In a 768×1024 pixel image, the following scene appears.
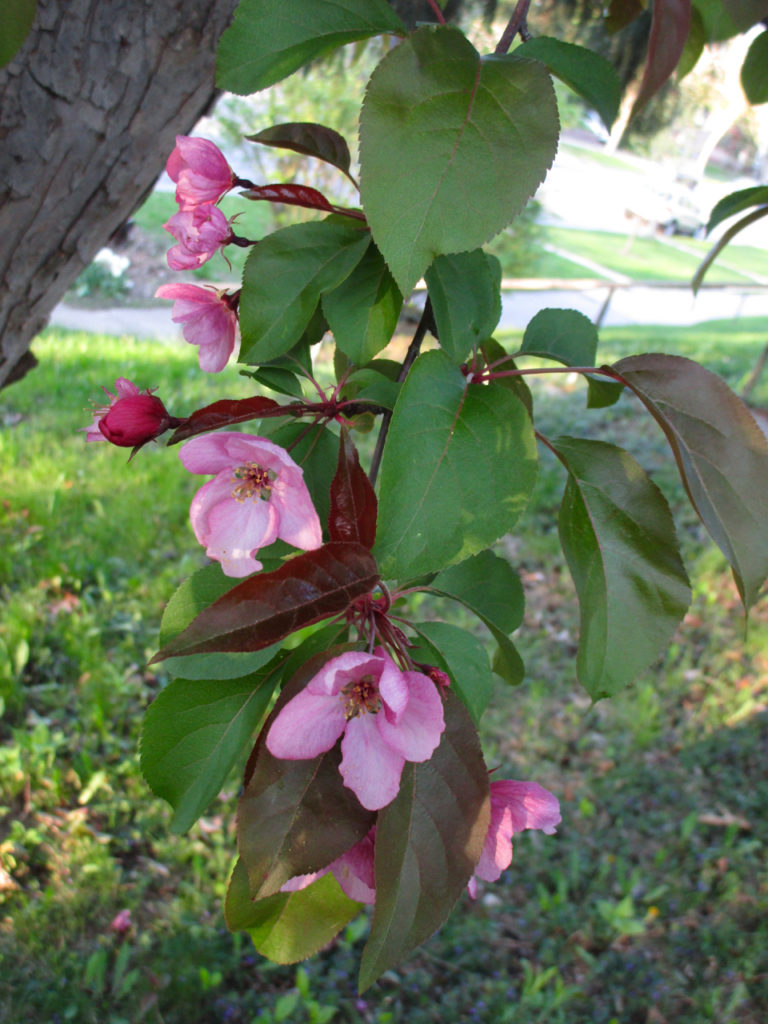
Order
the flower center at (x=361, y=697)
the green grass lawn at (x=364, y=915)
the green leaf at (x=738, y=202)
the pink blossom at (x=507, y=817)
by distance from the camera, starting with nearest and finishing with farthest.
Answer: the flower center at (x=361, y=697) < the pink blossom at (x=507, y=817) < the green leaf at (x=738, y=202) < the green grass lawn at (x=364, y=915)

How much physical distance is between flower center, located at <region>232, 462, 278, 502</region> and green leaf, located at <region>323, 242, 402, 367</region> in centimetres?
13

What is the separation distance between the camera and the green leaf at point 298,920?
0.64 metres

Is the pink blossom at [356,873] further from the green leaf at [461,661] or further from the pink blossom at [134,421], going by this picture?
the pink blossom at [134,421]

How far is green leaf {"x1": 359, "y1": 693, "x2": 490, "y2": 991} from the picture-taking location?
0.53 metres

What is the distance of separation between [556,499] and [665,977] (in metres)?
2.21

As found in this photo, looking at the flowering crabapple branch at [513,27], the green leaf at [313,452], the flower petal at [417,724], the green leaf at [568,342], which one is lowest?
the flower petal at [417,724]

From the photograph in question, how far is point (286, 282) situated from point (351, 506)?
21cm

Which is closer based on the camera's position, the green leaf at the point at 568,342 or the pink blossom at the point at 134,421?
the pink blossom at the point at 134,421

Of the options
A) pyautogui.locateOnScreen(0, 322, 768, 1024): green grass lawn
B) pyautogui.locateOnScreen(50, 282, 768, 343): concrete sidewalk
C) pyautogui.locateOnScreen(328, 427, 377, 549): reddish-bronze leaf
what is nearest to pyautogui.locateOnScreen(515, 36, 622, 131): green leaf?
pyautogui.locateOnScreen(328, 427, 377, 549): reddish-bronze leaf

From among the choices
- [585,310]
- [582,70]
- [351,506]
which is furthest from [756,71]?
[585,310]

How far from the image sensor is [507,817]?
2.27 ft

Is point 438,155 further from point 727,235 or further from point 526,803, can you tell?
point 727,235

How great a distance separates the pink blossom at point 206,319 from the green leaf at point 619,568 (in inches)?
12.4

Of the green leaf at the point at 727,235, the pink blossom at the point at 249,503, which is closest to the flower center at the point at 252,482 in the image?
the pink blossom at the point at 249,503
